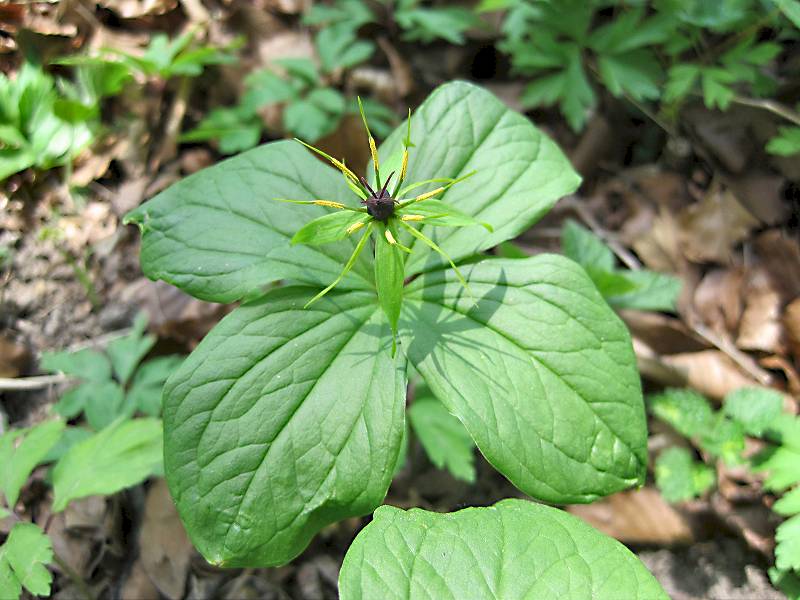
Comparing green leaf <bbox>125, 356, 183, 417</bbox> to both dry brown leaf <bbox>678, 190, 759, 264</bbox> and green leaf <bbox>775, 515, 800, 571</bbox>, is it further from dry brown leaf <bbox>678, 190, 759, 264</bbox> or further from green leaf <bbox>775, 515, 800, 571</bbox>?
dry brown leaf <bbox>678, 190, 759, 264</bbox>

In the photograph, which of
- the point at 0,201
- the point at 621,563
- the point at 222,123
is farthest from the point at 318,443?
the point at 0,201

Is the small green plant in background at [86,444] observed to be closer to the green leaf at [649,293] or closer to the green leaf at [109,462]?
the green leaf at [109,462]

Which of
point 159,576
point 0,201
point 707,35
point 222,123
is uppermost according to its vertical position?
point 707,35

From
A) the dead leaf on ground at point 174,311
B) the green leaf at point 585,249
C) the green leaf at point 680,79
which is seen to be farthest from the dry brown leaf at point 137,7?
the green leaf at point 680,79

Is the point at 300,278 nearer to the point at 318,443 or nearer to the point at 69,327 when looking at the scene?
the point at 318,443

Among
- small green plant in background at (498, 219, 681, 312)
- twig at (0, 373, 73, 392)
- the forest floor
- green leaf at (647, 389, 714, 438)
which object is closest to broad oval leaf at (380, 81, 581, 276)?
small green plant in background at (498, 219, 681, 312)

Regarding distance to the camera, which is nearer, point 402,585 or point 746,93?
point 402,585

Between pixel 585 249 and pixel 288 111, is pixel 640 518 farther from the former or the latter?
pixel 288 111
